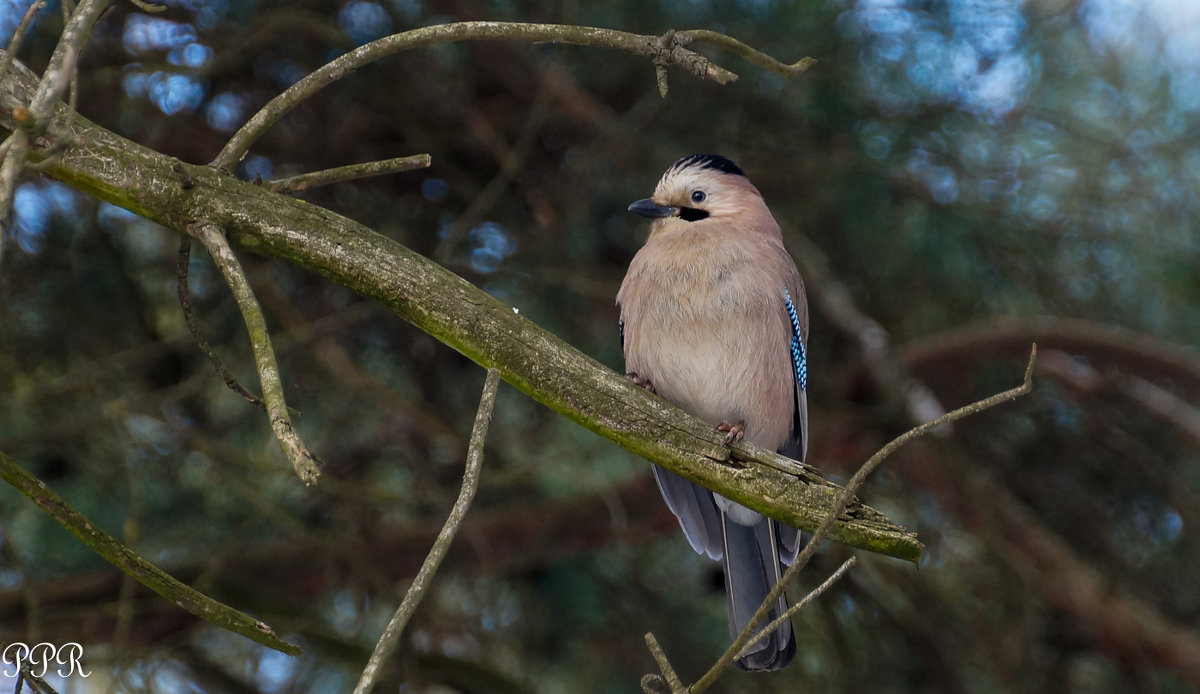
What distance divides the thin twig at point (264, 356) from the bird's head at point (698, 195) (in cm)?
129

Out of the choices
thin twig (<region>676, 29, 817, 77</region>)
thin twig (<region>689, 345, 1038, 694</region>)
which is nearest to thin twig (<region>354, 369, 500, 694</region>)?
thin twig (<region>689, 345, 1038, 694</region>)

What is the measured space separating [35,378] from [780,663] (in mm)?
2309

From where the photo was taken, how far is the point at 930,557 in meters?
3.94

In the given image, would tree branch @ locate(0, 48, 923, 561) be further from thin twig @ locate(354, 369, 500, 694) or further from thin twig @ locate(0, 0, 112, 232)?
thin twig @ locate(0, 0, 112, 232)

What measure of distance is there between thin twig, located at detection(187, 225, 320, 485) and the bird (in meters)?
1.21

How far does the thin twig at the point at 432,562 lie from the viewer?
4.94ft

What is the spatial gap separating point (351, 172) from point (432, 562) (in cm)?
77

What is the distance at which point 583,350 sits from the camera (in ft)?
12.7

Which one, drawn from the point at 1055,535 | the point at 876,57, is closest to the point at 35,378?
the point at 876,57

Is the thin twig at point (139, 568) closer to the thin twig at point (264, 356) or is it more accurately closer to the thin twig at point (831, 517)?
the thin twig at point (264, 356)

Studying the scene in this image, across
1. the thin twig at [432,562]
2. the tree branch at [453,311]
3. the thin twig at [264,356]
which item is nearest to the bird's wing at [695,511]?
the tree branch at [453,311]

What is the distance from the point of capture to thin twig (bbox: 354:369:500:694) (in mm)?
1505

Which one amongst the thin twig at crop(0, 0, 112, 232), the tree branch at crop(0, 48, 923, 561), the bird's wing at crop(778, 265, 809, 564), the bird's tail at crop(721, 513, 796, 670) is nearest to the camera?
the thin twig at crop(0, 0, 112, 232)

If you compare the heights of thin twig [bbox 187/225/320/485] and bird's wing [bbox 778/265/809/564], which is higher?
thin twig [bbox 187/225/320/485]
